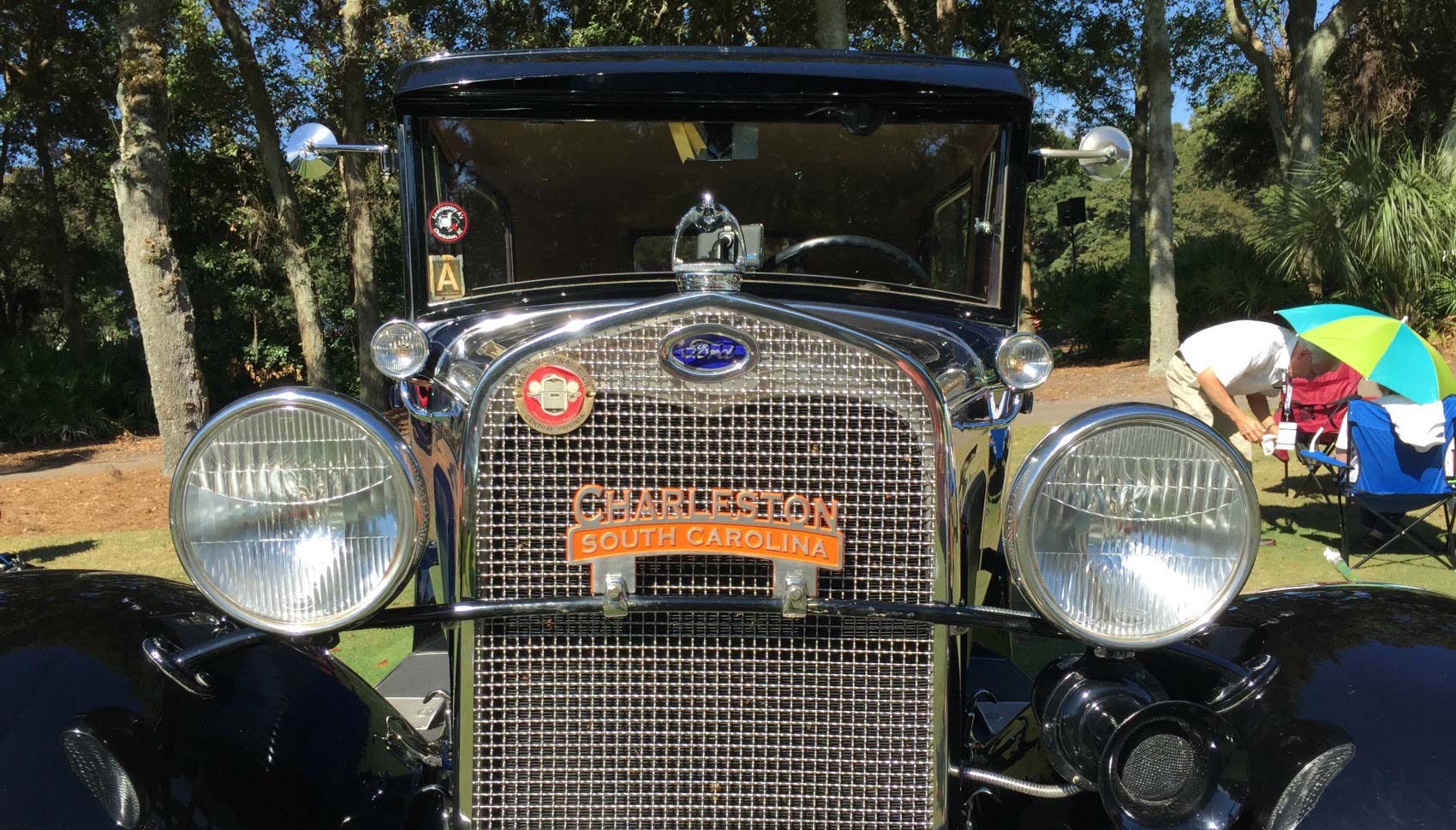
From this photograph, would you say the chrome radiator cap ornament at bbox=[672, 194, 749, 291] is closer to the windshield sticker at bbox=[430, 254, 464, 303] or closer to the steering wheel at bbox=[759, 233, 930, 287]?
the steering wheel at bbox=[759, 233, 930, 287]

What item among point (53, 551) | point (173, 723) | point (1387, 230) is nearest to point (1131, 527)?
point (173, 723)

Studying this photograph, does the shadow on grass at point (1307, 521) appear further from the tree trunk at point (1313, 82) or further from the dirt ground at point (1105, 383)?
the tree trunk at point (1313, 82)

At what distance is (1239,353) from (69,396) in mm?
16371

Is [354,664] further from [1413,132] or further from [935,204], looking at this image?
[1413,132]

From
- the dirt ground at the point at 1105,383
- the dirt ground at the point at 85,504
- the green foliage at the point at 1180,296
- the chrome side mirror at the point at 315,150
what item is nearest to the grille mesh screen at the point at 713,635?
the chrome side mirror at the point at 315,150

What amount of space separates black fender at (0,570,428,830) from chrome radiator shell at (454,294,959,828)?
41 cm

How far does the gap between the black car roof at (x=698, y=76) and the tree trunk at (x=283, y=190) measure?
41.5 ft

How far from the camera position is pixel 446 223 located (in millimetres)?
3014

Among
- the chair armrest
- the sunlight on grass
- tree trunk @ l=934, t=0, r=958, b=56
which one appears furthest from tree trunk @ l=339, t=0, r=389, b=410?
the chair armrest

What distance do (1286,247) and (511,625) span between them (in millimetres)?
14817

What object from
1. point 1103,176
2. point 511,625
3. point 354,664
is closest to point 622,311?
point 511,625

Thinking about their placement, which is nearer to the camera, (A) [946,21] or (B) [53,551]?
(B) [53,551]

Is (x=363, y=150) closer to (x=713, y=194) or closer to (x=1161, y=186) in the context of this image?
(x=713, y=194)

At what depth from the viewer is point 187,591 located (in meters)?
2.55
